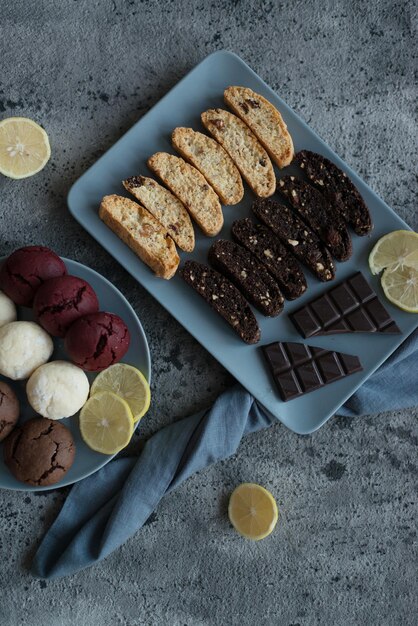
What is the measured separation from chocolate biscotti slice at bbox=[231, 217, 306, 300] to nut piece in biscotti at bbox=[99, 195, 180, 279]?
0.30m

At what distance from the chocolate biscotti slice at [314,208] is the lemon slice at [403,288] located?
21 centimetres

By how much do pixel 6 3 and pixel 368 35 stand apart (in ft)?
5.14

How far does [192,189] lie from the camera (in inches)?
115

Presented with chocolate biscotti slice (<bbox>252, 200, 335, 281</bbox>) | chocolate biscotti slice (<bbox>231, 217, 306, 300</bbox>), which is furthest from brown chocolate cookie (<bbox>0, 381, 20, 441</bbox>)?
chocolate biscotti slice (<bbox>252, 200, 335, 281</bbox>)

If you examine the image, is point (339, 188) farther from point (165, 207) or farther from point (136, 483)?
point (136, 483)

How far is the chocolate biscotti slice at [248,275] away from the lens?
2.87 m

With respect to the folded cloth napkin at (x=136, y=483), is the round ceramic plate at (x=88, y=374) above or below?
above

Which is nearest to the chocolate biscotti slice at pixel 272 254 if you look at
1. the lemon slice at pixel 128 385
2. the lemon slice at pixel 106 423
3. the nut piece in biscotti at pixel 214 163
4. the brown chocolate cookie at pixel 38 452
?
the nut piece in biscotti at pixel 214 163

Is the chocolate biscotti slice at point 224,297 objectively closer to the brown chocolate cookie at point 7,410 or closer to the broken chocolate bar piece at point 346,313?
the broken chocolate bar piece at point 346,313

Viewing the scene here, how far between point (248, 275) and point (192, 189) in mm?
424

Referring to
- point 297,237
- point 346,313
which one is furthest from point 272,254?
point 346,313

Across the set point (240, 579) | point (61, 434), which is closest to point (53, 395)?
point (61, 434)

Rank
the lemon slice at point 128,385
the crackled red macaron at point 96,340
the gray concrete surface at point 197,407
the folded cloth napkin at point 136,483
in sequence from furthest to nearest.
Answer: the gray concrete surface at point 197,407, the folded cloth napkin at point 136,483, the lemon slice at point 128,385, the crackled red macaron at point 96,340

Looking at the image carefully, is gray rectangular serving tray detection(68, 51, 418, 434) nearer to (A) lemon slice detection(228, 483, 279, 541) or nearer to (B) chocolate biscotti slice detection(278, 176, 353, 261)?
(B) chocolate biscotti slice detection(278, 176, 353, 261)
